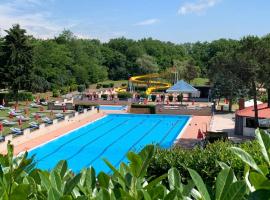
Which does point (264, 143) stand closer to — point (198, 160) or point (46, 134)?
point (198, 160)

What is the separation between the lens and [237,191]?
1.54 metres

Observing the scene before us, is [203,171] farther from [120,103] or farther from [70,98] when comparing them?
[70,98]

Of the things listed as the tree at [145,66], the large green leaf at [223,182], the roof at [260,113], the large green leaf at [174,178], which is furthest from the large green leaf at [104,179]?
the tree at [145,66]

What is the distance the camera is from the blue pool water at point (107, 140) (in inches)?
741

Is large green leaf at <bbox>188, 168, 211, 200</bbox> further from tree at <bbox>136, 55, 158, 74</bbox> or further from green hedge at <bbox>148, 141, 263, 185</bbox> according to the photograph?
tree at <bbox>136, 55, 158, 74</bbox>

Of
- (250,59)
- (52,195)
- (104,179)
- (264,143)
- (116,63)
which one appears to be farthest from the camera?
(116,63)

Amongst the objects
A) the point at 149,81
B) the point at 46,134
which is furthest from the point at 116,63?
the point at 46,134

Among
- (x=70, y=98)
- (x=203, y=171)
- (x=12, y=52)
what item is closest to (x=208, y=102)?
(x=70, y=98)

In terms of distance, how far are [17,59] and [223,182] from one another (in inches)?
1433

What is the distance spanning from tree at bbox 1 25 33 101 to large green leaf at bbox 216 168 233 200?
35573mm

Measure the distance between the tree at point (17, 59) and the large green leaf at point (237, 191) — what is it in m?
35.7

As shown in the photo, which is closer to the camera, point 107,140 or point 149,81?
point 107,140

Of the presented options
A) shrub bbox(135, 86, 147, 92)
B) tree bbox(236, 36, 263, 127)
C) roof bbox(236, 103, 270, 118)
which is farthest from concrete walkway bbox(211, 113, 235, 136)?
shrub bbox(135, 86, 147, 92)

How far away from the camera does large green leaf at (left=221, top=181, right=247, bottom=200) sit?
1537 millimetres
